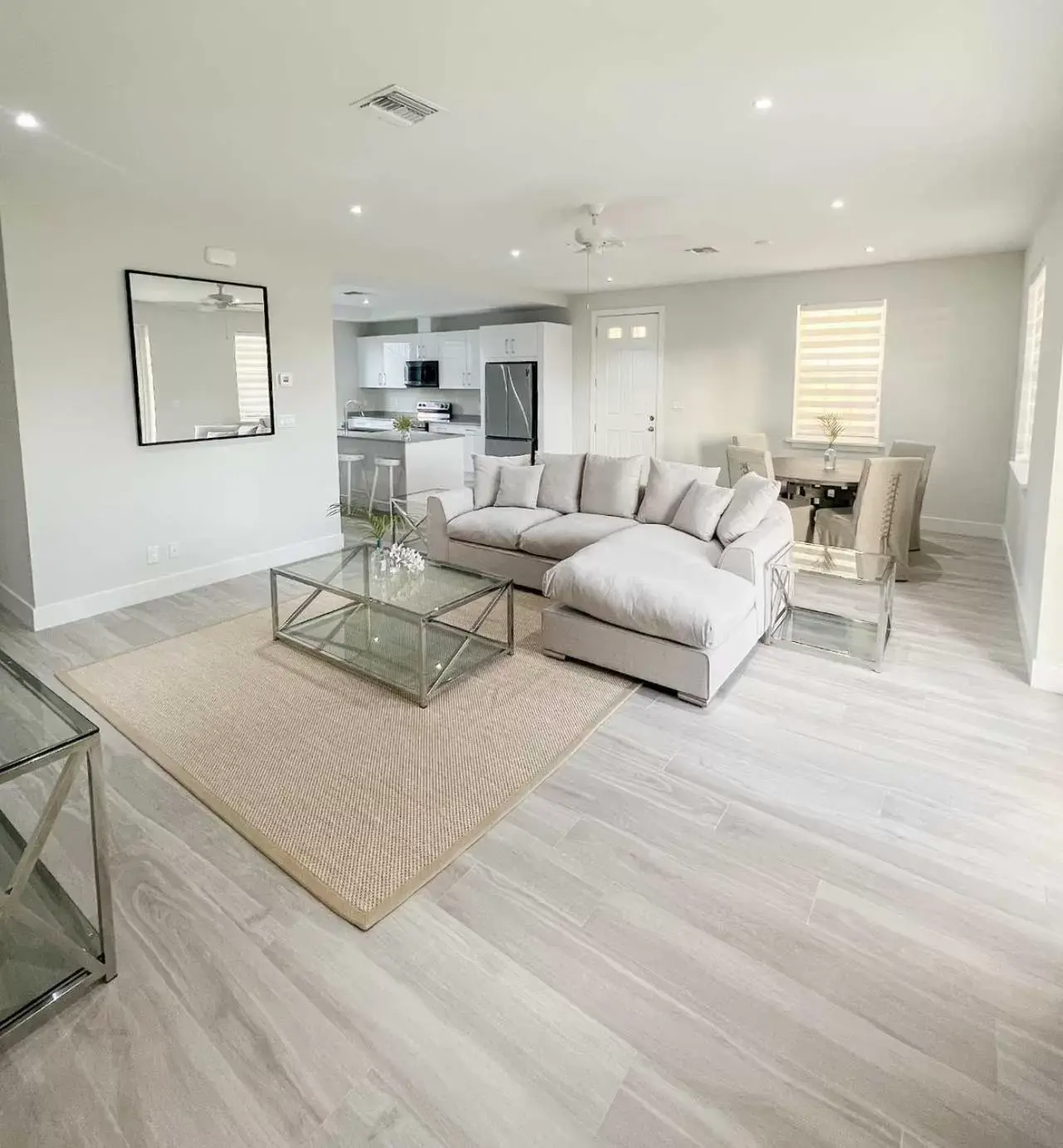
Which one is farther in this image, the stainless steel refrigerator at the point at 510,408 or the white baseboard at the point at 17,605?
the stainless steel refrigerator at the point at 510,408

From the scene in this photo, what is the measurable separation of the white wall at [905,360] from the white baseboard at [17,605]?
6.68m

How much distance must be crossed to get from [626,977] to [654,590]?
1.90 m

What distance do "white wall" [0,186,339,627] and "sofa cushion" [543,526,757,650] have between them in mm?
2870

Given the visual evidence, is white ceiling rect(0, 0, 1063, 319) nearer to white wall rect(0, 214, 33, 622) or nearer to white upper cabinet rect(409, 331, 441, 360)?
white wall rect(0, 214, 33, 622)

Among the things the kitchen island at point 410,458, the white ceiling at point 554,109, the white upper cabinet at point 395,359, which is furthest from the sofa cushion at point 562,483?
the white upper cabinet at point 395,359

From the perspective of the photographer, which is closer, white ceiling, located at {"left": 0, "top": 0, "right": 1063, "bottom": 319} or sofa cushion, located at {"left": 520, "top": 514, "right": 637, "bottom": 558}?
white ceiling, located at {"left": 0, "top": 0, "right": 1063, "bottom": 319}

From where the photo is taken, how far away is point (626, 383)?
8.88m

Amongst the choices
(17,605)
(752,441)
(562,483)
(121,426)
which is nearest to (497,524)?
(562,483)

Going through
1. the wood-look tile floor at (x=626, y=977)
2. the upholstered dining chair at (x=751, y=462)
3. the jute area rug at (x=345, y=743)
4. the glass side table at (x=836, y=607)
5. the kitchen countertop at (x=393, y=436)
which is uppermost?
the kitchen countertop at (x=393, y=436)

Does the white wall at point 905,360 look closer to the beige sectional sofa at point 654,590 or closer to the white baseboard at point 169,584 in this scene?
the beige sectional sofa at point 654,590

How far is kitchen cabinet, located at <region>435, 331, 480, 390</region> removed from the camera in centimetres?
989

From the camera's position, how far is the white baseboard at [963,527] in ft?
22.1

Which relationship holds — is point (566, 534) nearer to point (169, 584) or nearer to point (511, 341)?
point (169, 584)

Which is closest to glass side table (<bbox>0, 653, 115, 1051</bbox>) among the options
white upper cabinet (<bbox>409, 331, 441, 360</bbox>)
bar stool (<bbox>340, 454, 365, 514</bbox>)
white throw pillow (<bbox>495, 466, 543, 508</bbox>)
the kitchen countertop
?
white throw pillow (<bbox>495, 466, 543, 508</bbox>)
